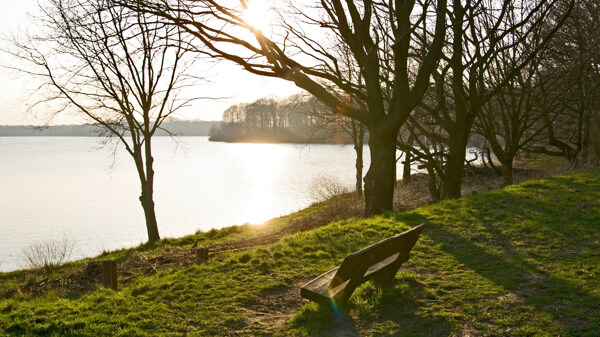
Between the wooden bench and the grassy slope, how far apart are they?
331 millimetres

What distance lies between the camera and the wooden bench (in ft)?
15.8

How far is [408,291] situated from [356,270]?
1.44m

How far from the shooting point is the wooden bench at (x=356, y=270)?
4.82m

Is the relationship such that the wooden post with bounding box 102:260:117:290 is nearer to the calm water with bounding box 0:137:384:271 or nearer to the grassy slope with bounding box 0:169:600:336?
the grassy slope with bounding box 0:169:600:336

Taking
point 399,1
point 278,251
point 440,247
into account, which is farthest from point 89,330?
point 399,1

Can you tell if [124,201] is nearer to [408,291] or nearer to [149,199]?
[149,199]

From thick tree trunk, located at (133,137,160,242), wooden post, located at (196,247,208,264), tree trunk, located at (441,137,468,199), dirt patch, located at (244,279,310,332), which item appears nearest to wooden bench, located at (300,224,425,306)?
dirt patch, located at (244,279,310,332)

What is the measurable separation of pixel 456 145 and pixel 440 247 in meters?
7.49

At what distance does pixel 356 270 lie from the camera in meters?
4.97

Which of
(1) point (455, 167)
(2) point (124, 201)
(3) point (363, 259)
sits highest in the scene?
(1) point (455, 167)

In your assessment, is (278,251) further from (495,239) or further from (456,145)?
(456,145)

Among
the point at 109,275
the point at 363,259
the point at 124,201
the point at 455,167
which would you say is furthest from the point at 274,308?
the point at 124,201

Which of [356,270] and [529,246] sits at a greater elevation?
[356,270]

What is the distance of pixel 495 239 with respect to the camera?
8.34m
